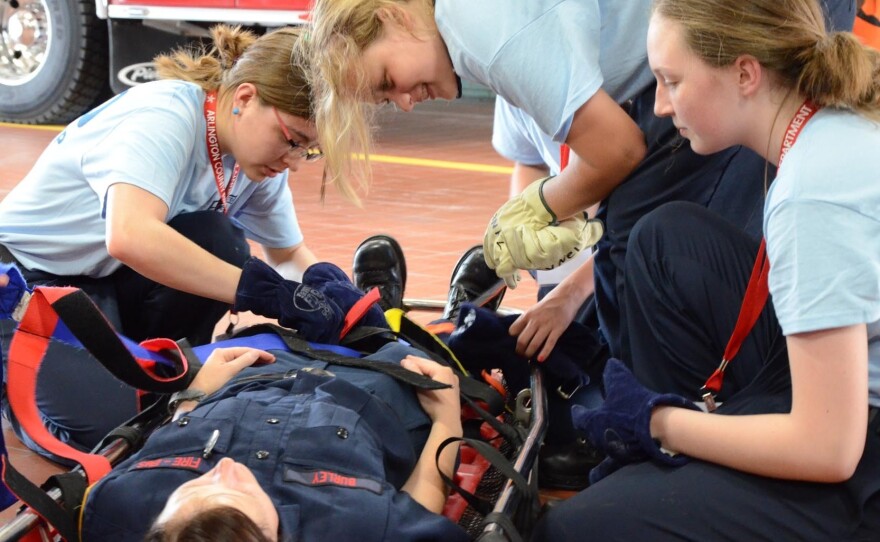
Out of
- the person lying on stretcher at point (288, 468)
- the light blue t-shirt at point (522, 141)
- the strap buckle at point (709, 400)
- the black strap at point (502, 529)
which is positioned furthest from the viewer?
the light blue t-shirt at point (522, 141)

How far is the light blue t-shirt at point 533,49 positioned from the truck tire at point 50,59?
5.86 m

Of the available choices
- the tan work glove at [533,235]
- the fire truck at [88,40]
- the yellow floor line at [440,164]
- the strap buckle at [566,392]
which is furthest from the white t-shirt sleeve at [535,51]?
the fire truck at [88,40]

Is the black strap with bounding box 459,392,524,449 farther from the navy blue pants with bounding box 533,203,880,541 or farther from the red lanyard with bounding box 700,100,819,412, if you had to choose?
the red lanyard with bounding box 700,100,819,412

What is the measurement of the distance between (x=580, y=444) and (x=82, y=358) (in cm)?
115

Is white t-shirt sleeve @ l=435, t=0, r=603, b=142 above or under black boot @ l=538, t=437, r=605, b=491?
above

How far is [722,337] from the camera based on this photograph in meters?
2.10

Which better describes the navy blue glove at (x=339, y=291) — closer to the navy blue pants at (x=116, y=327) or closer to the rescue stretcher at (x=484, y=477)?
the rescue stretcher at (x=484, y=477)

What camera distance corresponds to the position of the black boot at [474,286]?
125 inches

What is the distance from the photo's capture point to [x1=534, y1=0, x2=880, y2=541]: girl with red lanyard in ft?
5.44

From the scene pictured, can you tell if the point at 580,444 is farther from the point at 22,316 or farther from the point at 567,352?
the point at 22,316

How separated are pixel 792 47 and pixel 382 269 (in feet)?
5.43

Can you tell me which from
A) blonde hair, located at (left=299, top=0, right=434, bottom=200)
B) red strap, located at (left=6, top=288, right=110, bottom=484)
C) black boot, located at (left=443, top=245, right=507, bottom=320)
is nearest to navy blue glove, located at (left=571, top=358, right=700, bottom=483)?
blonde hair, located at (left=299, top=0, right=434, bottom=200)

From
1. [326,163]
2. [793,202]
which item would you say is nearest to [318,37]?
[326,163]

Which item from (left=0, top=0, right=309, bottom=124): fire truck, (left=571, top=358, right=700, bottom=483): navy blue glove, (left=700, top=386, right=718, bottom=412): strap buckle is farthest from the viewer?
(left=0, top=0, right=309, bottom=124): fire truck
